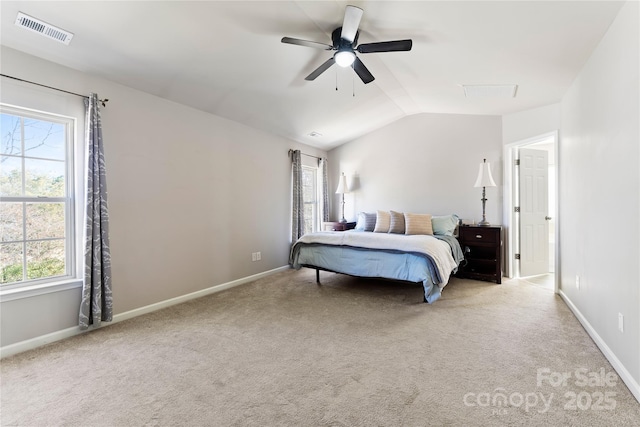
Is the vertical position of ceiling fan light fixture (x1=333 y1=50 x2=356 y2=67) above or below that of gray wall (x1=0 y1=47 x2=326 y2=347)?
above

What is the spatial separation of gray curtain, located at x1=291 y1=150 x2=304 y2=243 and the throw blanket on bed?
104cm

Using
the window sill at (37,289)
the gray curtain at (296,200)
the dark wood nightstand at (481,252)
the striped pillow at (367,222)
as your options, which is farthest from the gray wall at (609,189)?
the window sill at (37,289)

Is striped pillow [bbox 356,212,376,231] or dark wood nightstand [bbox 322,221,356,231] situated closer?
striped pillow [bbox 356,212,376,231]

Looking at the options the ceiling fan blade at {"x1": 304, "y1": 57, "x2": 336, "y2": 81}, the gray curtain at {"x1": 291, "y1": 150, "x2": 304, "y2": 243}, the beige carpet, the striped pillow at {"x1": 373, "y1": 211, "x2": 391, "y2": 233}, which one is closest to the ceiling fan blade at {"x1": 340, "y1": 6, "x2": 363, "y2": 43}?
the ceiling fan blade at {"x1": 304, "y1": 57, "x2": 336, "y2": 81}

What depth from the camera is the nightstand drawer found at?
424cm

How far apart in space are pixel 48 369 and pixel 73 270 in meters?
0.90

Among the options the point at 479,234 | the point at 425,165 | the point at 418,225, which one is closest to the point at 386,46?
the point at 418,225

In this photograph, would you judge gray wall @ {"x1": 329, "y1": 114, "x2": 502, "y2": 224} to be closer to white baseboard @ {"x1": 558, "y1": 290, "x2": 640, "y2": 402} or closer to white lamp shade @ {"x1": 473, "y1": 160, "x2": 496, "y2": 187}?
white lamp shade @ {"x1": 473, "y1": 160, "x2": 496, "y2": 187}

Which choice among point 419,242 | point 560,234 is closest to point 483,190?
point 560,234

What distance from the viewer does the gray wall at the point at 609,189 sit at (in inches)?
69.4

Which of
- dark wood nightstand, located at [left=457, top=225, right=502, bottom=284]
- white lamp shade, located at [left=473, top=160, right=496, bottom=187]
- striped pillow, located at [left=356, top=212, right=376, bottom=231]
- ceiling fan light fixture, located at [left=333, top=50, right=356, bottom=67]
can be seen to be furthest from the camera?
striped pillow, located at [left=356, top=212, right=376, bottom=231]

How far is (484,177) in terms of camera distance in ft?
14.7

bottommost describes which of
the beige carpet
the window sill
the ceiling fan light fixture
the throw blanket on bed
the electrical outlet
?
the beige carpet

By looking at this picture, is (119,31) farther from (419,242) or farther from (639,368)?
(639,368)
